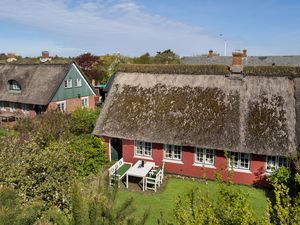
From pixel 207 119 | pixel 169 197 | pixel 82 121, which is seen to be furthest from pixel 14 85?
pixel 169 197

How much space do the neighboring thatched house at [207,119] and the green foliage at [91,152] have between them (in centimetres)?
70

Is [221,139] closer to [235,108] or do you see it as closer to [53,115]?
[235,108]

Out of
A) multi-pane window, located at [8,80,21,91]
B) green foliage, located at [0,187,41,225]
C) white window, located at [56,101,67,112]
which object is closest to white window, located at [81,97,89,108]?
white window, located at [56,101,67,112]

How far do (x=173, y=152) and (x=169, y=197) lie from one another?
3777 mm

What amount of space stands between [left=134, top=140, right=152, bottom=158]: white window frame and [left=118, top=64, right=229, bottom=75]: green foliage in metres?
5.85

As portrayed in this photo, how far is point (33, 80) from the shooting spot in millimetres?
34438

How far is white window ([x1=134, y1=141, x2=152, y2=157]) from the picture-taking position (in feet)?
68.2

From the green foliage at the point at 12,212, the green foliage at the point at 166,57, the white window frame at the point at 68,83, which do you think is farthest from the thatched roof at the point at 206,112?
the green foliage at the point at 166,57

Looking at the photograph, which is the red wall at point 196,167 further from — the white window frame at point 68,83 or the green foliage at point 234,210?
the white window frame at point 68,83

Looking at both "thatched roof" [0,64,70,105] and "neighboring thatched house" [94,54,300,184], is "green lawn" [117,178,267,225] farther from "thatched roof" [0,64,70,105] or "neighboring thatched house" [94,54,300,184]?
"thatched roof" [0,64,70,105]

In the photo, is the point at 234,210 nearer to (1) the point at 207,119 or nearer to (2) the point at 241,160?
(2) the point at 241,160

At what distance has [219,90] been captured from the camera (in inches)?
808

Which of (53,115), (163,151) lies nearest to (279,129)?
(163,151)

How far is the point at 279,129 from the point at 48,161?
44.6ft
